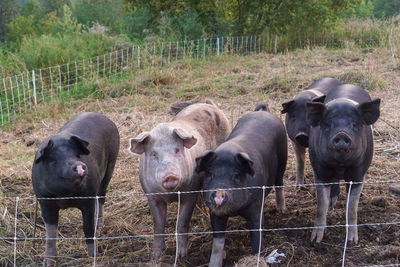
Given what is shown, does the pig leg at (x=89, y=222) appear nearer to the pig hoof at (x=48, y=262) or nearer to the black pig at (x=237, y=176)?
the pig hoof at (x=48, y=262)

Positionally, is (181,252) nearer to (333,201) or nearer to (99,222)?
(99,222)

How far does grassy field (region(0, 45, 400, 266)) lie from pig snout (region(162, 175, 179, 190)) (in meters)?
0.61

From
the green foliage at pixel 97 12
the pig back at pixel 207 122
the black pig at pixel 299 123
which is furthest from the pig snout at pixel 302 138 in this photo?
the green foliage at pixel 97 12

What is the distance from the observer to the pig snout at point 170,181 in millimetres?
4520

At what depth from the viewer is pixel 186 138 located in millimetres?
4789

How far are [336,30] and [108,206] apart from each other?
43.7 feet

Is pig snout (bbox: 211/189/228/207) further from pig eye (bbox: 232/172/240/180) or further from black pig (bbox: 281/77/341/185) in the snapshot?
black pig (bbox: 281/77/341/185)

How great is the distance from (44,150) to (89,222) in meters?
0.83

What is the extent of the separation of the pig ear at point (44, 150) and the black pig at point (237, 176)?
128 centimetres

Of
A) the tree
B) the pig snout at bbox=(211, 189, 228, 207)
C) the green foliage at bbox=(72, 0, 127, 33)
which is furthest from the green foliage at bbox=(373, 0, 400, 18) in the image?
the pig snout at bbox=(211, 189, 228, 207)

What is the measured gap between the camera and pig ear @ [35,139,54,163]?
4418 millimetres

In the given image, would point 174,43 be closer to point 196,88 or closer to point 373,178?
point 196,88

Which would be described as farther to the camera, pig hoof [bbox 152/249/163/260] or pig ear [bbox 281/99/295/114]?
pig ear [bbox 281/99/295/114]

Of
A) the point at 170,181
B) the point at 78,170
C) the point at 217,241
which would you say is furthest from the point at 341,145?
the point at 78,170
